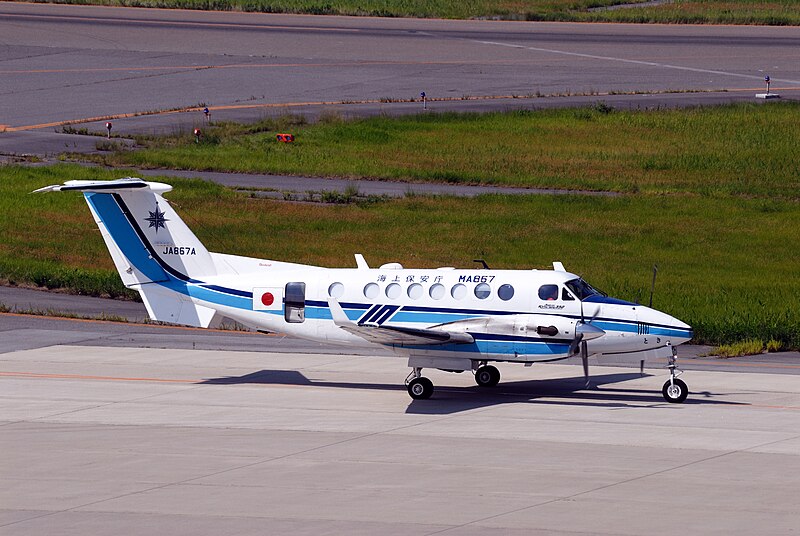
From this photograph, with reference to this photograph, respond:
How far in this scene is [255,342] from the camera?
34.6m

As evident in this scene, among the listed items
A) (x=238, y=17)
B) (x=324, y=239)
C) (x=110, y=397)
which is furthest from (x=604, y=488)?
(x=238, y=17)

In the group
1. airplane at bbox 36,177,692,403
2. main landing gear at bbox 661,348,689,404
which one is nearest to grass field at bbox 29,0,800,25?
airplane at bbox 36,177,692,403

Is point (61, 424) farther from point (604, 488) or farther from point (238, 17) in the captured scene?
point (238, 17)

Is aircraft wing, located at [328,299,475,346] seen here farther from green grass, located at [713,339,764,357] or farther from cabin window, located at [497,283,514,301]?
green grass, located at [713,339,764,357]

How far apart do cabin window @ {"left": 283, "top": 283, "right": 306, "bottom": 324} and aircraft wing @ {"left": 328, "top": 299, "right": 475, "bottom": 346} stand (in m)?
1.30

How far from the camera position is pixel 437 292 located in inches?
1099

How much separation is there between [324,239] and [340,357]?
1511 cm

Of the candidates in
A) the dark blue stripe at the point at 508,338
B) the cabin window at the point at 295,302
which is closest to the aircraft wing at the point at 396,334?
the dark blue stripe at the point at 508,338

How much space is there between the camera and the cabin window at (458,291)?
2777cm

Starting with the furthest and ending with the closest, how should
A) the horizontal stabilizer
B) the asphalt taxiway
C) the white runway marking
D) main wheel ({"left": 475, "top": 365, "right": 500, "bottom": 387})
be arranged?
the white runway marking, the asphalt taxiway, main wheel ({"left": 475, "top": 365, "right": 500, "bottom": 387}), the horizontal stabilizer

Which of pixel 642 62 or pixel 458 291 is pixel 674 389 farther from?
pixel 642 62

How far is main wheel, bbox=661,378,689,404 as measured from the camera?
26.8 meters

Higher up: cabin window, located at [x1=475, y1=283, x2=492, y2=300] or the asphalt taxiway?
the asphalt taxiway

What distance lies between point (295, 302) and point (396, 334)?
2966 mm
